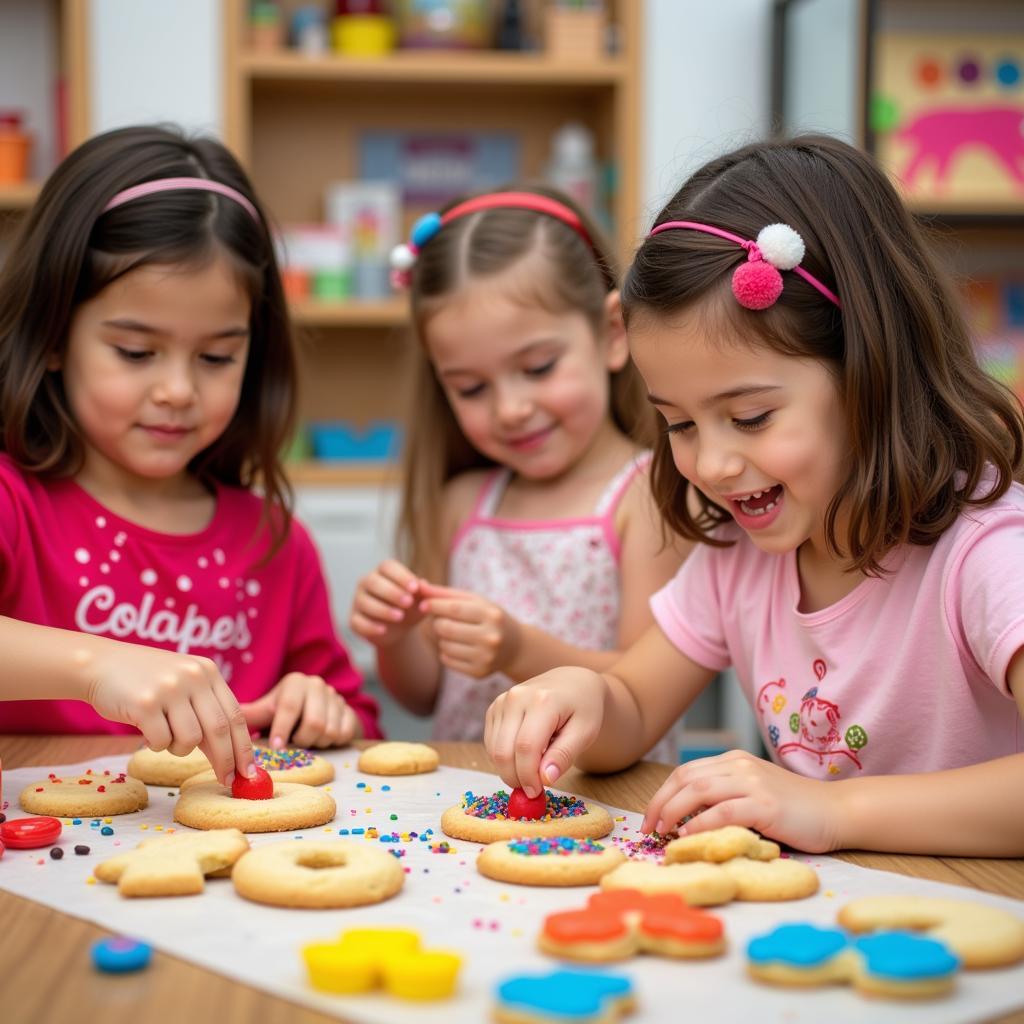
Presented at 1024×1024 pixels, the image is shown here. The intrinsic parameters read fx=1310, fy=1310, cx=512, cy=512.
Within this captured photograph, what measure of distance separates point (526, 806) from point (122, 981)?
15.5 inches

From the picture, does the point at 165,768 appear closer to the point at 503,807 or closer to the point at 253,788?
the point at 253,788

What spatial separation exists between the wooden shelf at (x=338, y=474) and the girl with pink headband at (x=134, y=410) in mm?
1540

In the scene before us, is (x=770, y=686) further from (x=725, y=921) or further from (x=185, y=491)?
(x=185, y=491)

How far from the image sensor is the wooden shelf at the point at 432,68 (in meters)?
3.18

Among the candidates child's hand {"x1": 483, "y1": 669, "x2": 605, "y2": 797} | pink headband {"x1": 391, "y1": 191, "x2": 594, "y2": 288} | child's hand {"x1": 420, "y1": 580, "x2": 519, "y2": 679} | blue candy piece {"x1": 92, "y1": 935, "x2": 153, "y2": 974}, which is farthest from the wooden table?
pink headband {"x1": 391, "y1": 191, "x2": 594, "y2": 288}

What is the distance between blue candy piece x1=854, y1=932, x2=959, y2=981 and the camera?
Result: 684 mm

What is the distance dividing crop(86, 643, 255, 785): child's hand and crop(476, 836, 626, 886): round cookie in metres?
0.26

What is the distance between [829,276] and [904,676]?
1.21 ft

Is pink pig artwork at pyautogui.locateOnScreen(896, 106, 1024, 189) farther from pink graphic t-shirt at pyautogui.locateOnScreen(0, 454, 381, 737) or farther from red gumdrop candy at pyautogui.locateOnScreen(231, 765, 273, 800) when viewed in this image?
red gumdrop candy at pyautogui.locateOnScreen(231, 765, 273, 800)

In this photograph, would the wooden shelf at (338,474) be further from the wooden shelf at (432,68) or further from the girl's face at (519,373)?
the girl's face at (519,373)

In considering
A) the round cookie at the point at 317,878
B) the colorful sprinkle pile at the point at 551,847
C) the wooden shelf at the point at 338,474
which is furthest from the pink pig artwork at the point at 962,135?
the round cookie at the point at 317,878

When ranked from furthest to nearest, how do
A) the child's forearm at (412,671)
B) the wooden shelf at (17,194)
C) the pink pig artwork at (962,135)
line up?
the pink pig artwork at (962,135) → the wooden shelf at (17,194) → the child's forearm at (412,671)

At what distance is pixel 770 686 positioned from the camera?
132 centimetres

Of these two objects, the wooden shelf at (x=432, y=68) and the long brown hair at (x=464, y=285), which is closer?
the long brown hair at (x=464, y=285)
